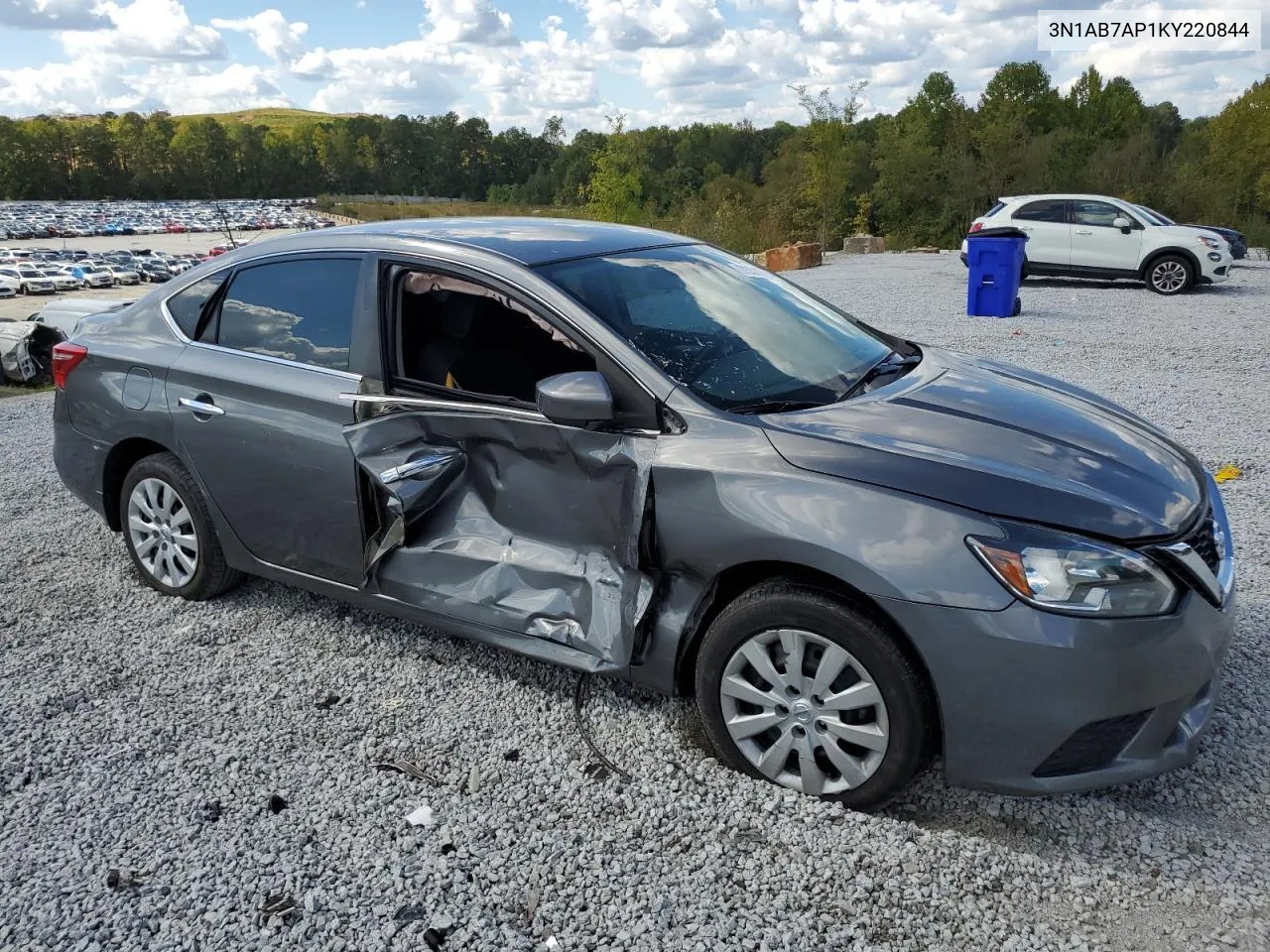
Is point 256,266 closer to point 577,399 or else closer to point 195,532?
point 195,532

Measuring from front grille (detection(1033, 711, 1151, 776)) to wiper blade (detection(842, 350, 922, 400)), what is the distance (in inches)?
51.4

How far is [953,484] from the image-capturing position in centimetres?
265

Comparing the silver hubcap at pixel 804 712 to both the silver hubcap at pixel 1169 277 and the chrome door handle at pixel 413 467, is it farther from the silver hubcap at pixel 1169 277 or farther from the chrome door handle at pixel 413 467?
the silver hubcap at pixel 1169 277

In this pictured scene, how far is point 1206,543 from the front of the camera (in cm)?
282

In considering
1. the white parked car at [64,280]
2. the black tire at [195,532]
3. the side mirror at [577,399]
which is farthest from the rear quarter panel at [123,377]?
the white parked car at [64,280]

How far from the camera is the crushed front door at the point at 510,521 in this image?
311 cm

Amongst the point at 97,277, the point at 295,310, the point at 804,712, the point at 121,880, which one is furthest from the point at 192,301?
the point at 97,277

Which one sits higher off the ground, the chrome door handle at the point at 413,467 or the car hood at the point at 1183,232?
the car hood at the point at 1183,232

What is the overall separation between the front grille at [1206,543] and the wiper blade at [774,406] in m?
1.17

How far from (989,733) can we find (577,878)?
120 centimetres

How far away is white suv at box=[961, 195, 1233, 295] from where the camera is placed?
1530cm

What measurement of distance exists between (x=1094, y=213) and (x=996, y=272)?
3873 mm

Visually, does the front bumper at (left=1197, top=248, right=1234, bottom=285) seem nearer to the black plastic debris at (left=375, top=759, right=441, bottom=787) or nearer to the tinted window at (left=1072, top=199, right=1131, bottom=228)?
the tinted window at (left=1072, top=199, right=1131, bottom=228)

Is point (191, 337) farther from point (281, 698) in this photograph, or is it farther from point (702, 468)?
point (702, 468)
